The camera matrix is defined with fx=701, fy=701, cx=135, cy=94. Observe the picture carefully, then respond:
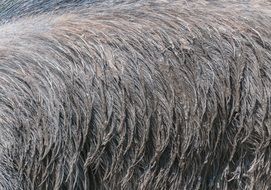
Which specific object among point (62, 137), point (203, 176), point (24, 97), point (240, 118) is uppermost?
point (24, 97)

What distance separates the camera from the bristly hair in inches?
81.8

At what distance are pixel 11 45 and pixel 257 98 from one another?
31.8 inches

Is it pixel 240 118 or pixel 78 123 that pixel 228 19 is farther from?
pixel 78 123

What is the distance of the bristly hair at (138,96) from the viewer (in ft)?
6.82

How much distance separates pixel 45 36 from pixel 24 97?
9.8 inches

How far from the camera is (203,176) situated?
231 centimetres

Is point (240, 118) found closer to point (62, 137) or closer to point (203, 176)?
point (203, 176)

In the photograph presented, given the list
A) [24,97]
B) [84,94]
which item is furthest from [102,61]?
[24,97]

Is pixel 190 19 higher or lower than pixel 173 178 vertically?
higher

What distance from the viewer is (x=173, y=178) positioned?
2.25 metres

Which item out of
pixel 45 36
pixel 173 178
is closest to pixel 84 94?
pixel 45 36

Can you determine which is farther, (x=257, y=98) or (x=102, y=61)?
(x=257, y=98)

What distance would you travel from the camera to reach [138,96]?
215 centimetres

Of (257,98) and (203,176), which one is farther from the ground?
(257,98)
